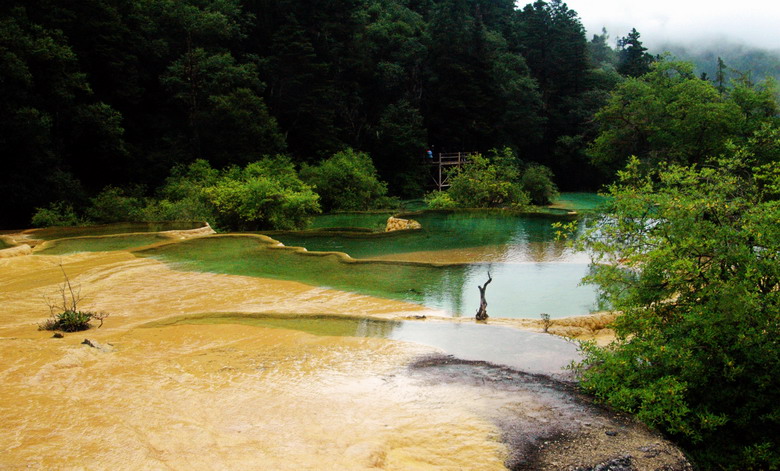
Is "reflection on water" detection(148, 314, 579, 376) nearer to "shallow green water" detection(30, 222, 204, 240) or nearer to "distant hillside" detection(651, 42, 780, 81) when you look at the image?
"shallow green water" detection(30, 222, 204, 240)

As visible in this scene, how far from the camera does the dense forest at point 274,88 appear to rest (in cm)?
2081

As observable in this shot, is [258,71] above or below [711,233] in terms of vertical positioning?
above

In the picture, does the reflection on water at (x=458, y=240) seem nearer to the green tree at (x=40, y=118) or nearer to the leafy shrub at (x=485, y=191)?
the leafy shrub at (x=485, y=191)

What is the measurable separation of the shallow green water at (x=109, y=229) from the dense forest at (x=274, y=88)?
5296mm

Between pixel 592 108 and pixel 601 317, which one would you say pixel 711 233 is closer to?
pixel 601 317

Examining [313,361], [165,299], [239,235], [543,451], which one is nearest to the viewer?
[543,451]

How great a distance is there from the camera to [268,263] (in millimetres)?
11375

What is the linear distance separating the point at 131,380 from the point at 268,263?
624 centimetres

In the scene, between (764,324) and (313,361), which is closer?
(764,324)

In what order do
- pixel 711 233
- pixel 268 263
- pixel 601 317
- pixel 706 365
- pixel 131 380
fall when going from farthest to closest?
pixel 268 263 < pixel 601 317 < pixel 131 380 < pixel 711 233 < pixel 706 365

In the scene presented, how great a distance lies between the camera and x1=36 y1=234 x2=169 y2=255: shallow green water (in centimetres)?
1249

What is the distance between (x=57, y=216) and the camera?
1911 cm

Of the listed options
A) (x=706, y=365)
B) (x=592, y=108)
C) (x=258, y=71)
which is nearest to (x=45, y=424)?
(x=706, y=365)

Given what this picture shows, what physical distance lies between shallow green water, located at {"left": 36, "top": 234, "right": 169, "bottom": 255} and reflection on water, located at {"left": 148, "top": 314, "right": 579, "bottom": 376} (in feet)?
22.7
